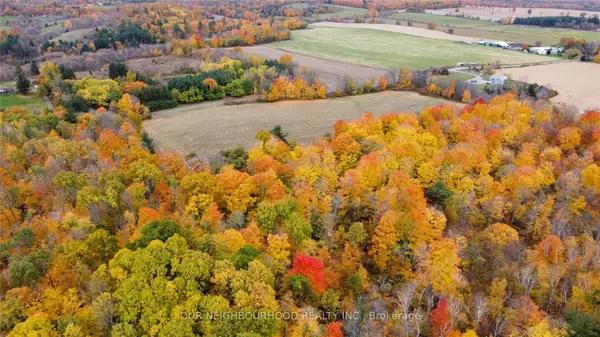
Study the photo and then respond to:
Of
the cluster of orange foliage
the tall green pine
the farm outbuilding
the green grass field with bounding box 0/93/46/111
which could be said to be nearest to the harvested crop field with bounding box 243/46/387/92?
the farm outbuilding

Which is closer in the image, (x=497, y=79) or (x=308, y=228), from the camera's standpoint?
(x=308, y=228)

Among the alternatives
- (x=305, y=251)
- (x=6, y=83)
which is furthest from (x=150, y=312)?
(x=6, y=83)

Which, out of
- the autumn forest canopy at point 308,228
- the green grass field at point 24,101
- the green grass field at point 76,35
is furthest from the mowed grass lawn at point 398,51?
the green grass field at point 24,101

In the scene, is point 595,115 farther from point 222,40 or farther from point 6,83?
point 6,83

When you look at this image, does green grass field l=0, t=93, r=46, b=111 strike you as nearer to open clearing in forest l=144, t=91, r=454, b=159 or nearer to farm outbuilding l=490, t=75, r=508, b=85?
open clearing in forest l=144, t=91, r=454, b=159

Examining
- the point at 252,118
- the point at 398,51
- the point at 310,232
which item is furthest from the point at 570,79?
the point at 310,232

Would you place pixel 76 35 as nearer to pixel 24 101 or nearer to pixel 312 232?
pixel 24 101
